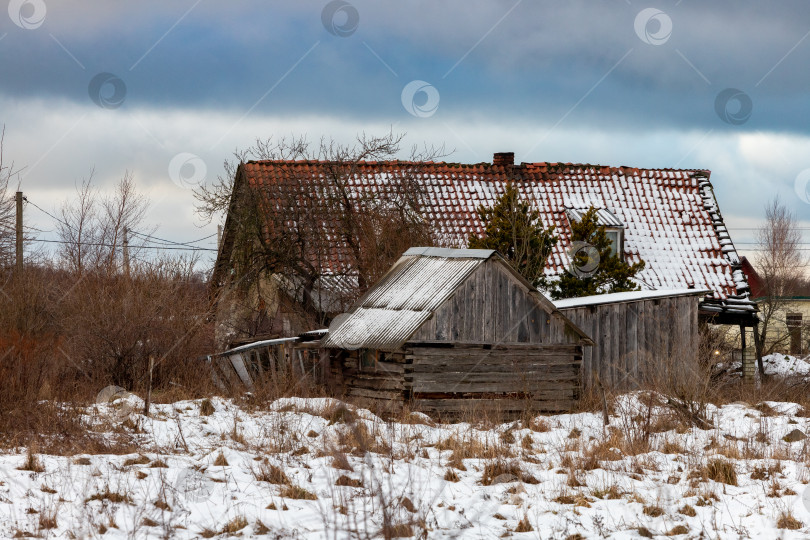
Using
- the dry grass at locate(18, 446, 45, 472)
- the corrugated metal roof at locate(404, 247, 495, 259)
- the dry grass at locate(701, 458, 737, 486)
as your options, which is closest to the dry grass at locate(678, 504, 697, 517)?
the dry grass at locate(701, 458, 737, 486)

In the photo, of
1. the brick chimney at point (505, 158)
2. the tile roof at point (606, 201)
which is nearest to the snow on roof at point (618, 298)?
the tile roof at point (606, 201)

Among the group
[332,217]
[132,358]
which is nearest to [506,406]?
[132,358]

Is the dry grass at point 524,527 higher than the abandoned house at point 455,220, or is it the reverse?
the abandoned house at point 455,220

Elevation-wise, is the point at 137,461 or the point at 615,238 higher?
the point at 615,238

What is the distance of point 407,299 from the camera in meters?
15.1

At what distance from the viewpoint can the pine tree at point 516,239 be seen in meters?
20.1

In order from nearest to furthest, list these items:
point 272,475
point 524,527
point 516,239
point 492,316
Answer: point 524,527
point 272,475
point 492,316
point 516,239

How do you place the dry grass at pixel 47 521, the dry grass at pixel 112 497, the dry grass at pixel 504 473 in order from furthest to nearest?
the dry grass at pixel 504 473 < the dry grass at pixel 112 497 < the dry grass at pixel 47 521

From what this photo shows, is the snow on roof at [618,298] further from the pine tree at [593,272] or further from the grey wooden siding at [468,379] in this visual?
the pine tree at [593,272]

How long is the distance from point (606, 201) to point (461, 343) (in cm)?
1397

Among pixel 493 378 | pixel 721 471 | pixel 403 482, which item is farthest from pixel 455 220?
pixel 403 482

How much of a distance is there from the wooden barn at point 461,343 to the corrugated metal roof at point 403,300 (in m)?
0.02

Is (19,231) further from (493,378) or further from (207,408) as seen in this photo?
(493,378)

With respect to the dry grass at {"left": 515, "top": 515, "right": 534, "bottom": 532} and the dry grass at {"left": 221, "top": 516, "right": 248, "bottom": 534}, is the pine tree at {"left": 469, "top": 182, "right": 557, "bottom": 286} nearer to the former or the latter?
the dry grass at {"left": 515, "top": 515, "right": 534, "bottom": 532}
